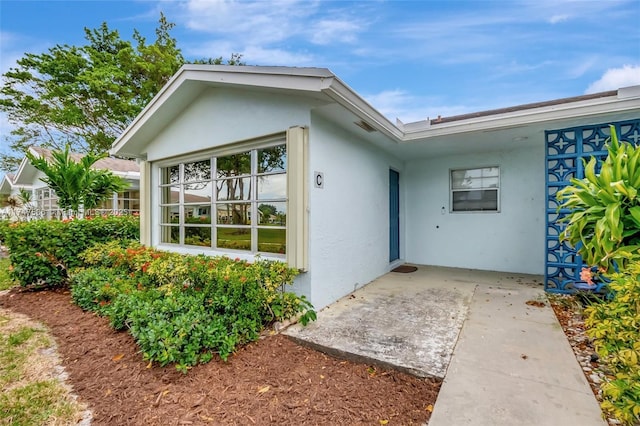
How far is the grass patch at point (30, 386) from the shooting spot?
2338 millimetres

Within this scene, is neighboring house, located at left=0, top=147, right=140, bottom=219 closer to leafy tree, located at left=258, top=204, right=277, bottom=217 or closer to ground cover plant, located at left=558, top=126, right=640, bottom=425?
leafy tree, located at left=258, top=204, right=277, bottom=217

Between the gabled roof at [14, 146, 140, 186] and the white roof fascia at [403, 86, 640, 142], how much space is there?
1244 cm

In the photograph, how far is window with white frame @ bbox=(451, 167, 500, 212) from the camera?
6954mm

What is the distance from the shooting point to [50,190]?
15.0 meters

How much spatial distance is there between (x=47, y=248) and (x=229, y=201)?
3.89m

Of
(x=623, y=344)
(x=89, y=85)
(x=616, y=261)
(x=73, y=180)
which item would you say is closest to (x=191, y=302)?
(x=623, y=344)

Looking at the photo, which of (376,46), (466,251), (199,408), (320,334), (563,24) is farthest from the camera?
(376,46)

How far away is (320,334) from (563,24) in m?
8.01

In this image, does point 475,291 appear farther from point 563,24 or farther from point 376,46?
point 376,46

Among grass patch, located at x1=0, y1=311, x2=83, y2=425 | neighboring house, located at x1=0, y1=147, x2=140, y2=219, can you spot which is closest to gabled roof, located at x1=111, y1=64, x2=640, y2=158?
grass patch, located at x1=0, y1=311, x2=83, y2=425

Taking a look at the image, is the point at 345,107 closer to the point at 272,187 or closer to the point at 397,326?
the point at 272,187

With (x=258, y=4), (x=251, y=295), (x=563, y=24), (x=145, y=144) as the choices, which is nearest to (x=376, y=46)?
(x=258, y=4)

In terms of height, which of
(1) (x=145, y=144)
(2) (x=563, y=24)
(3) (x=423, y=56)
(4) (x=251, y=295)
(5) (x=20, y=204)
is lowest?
(4) (x=251, y=295)

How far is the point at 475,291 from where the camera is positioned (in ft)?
17.1
